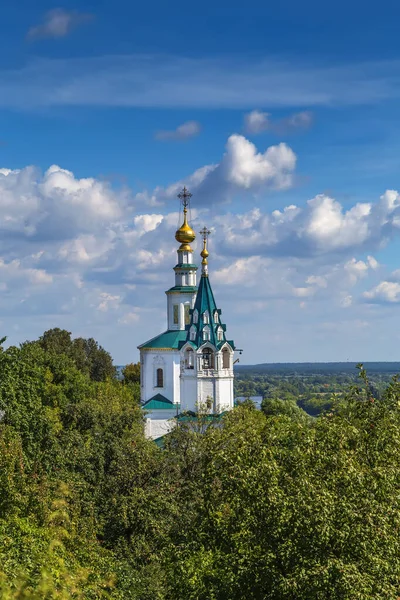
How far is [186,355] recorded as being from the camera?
1960 inches

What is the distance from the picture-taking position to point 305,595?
14.1m

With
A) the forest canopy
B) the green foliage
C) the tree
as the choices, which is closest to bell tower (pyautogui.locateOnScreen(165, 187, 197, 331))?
the green foliage

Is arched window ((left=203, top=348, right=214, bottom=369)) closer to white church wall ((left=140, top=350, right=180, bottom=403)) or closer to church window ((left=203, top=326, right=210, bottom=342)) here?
church window ((left=203, top=326, right=210, bottom=342))

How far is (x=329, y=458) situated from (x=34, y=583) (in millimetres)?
5910

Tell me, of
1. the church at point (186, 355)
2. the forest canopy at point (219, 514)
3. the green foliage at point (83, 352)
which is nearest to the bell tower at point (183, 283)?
the church at point (186, 355)

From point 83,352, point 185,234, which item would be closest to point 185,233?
point 185,234

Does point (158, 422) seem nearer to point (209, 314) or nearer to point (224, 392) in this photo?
point (224, 392)

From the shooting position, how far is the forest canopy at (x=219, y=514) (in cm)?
1439

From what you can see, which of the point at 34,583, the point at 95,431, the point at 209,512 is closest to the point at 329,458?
the point at 209,512

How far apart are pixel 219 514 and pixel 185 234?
37.4 metres

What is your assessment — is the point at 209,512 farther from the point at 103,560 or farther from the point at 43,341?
the point at 43,341

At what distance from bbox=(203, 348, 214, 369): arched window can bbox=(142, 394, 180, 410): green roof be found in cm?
309

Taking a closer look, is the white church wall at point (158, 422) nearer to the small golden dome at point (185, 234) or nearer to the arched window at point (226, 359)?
the arched window at point (226, 359)

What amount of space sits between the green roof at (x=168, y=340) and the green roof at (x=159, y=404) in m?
3.07
